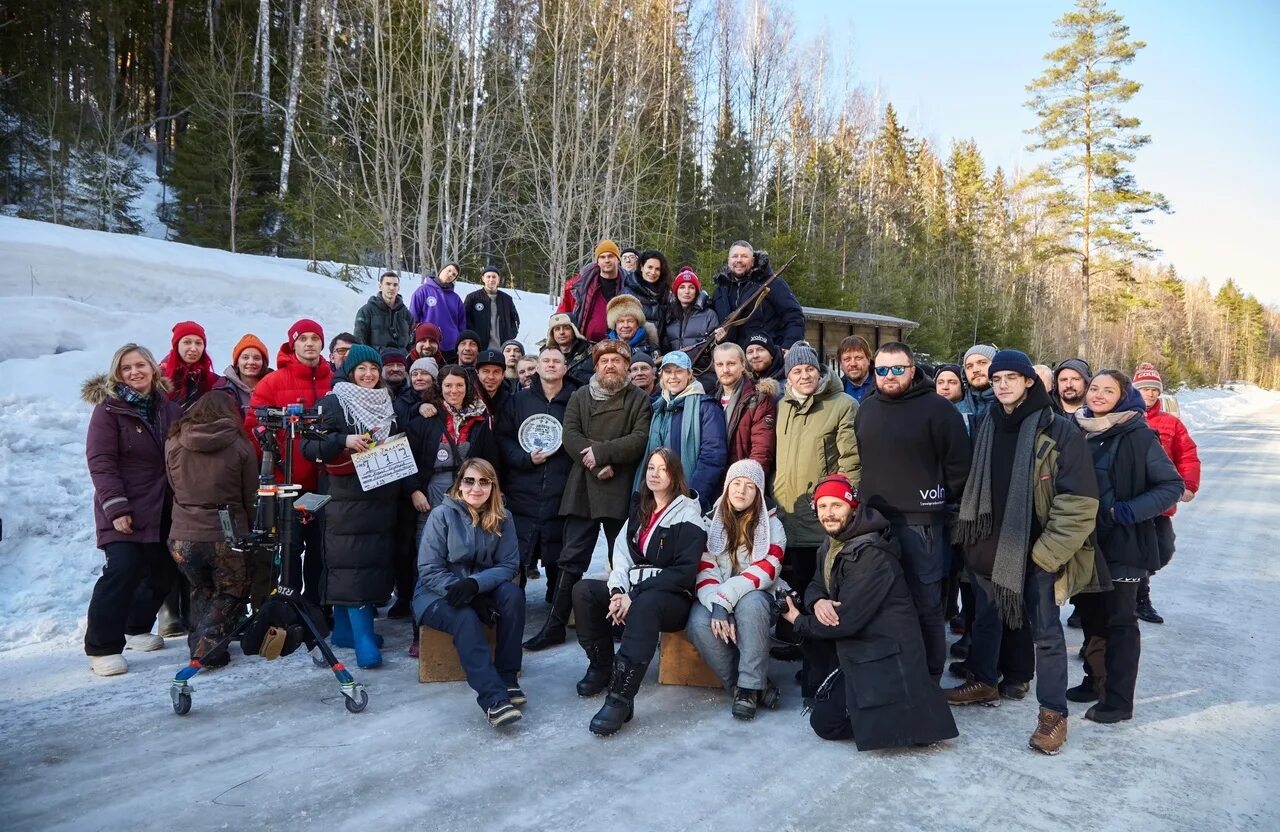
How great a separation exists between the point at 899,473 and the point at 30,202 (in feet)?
76.2

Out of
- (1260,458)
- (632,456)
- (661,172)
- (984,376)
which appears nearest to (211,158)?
(661,172)

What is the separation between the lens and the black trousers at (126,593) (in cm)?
441

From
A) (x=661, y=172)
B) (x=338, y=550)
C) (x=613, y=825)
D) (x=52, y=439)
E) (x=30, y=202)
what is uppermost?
(x=661, y=172)

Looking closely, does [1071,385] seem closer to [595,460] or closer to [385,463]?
[595,460]

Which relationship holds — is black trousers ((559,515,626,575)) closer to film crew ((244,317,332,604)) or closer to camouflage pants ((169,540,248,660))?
film crew ((244,317,332,604))

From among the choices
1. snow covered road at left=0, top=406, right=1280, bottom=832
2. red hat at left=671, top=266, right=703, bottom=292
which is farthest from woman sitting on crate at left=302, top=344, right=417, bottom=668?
red hat at left=671, top=266, right=703, bottom=292

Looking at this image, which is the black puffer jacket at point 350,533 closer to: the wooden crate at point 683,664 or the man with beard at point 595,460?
the man with beard at point 595,460

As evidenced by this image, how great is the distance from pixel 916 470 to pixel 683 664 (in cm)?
174

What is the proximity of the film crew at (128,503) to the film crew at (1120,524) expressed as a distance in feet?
18.0

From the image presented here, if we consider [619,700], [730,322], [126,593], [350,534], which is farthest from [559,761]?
[730,322]

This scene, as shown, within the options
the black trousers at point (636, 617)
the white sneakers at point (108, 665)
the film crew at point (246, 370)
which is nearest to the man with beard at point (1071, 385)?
the black trousers at point (636, 617)

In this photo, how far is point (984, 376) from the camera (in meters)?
5.55

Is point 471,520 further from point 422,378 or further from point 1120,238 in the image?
point 1120,238

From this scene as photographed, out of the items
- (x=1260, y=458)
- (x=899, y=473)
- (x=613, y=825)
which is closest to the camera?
(x=613, y=825)
